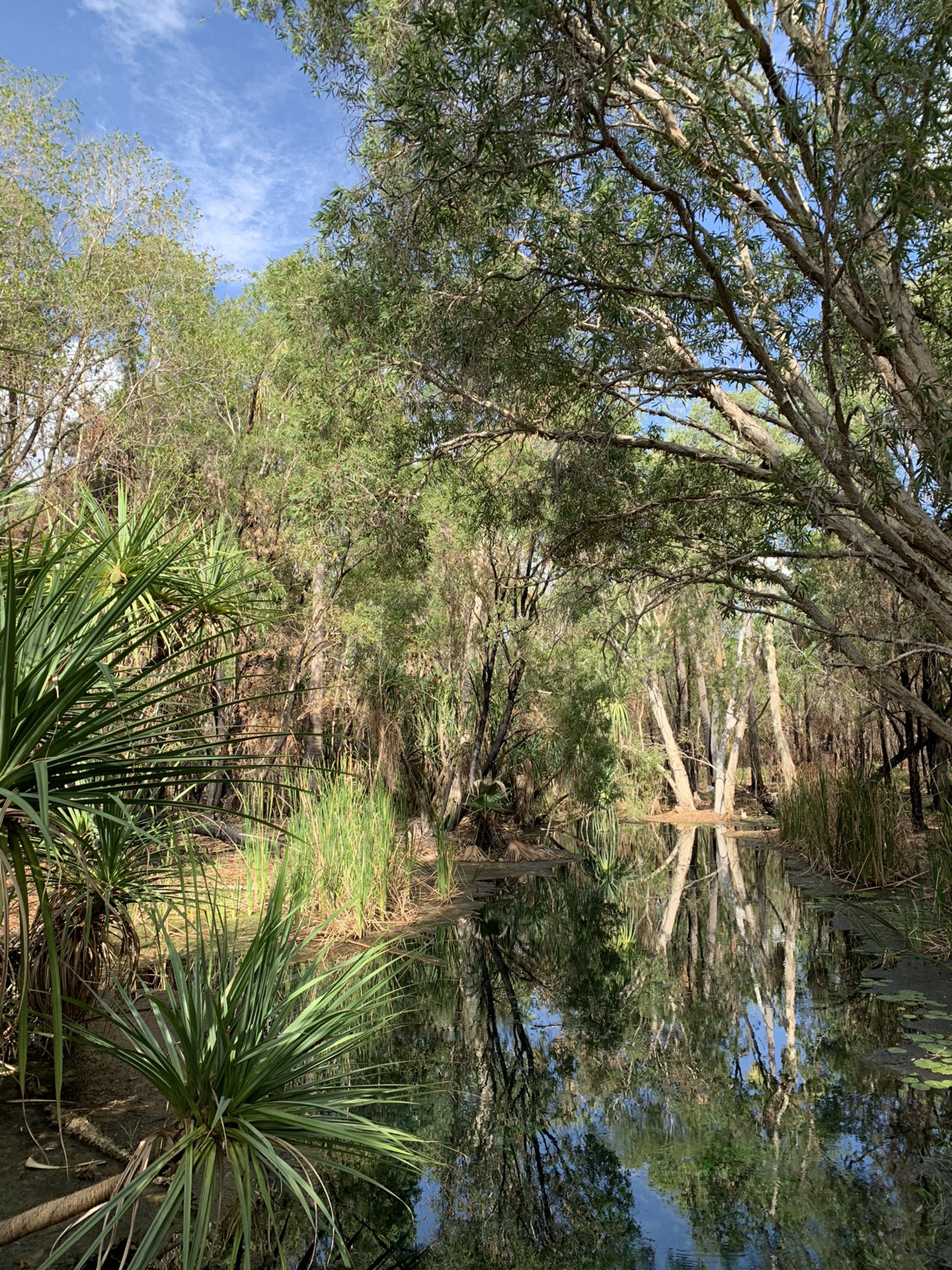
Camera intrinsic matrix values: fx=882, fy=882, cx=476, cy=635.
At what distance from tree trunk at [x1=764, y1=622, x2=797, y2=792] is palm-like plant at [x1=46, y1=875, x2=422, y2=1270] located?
1387cm

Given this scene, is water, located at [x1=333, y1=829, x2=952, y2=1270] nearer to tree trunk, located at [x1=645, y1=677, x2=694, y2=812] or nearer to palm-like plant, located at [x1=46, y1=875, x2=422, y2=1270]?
palm-like plant, located at [x1=46, y1=875, x2=422, y2=1270]

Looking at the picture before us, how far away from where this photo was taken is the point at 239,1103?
2.54 meters

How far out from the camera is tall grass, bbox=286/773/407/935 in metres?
6.86

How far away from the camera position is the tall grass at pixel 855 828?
8.94m

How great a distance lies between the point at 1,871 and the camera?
1.96 metres

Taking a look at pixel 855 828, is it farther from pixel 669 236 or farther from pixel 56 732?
pixel 56 732

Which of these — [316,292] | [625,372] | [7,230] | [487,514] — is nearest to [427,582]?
[487,514]

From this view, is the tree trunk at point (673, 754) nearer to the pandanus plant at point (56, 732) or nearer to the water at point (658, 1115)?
the water at point (658, 1115)

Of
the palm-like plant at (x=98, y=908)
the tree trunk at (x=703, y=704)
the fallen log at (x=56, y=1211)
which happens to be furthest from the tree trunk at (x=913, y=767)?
the fallen log at (x=56, y=1211)

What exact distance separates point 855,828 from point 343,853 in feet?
18.0

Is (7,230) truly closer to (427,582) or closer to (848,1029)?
(427,582)

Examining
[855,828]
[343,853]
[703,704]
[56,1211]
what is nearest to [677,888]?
[855,828]

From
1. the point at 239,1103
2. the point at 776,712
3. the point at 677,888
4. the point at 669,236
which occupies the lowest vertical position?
the point at 677,888

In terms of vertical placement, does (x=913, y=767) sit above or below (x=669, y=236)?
below
